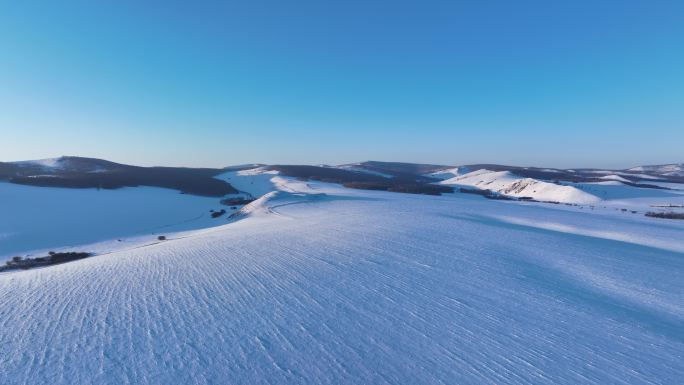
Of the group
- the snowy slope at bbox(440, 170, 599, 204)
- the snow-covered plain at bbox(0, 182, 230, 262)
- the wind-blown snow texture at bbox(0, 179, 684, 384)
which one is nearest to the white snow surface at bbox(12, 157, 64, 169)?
the snow-covered plain at bbox(0, 182, 230, 262)

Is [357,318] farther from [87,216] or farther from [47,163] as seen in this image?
[47,163]

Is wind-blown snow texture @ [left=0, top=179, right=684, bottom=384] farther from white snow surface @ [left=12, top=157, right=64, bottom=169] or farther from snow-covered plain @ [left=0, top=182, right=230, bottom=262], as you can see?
white snow surface @ [left=12, top=157, right=64, bottom=169]

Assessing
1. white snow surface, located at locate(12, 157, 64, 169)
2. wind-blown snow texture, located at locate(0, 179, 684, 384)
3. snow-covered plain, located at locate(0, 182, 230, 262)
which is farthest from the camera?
white snow surface, located at locate(12, 157, 64, 169)

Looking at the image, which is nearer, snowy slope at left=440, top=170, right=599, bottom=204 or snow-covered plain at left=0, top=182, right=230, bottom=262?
snow-covered plain at left=0, top=182, right=230, bottom=262

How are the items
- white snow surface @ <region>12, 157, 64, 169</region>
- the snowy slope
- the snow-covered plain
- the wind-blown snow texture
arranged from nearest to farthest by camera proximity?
the wind-blown snow texture, the snow-covered plain, the snowy slope, white snow surface @ <region>12, 157, 64, 169</region>

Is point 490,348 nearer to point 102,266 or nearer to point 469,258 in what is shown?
point 469,258

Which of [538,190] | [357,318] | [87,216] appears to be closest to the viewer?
[357,318]

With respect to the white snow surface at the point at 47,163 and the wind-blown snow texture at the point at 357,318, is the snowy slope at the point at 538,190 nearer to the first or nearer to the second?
the wind-blown snow texture at the point at 357,318

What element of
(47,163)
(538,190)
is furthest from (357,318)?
(47,163)

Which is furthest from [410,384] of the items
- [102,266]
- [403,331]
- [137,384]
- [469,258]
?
[102,266]
